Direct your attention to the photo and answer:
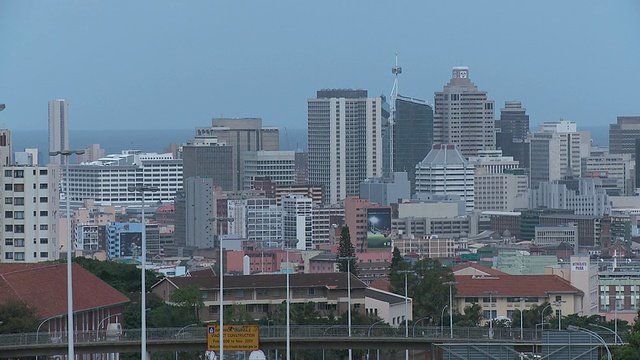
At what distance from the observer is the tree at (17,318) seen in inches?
2469

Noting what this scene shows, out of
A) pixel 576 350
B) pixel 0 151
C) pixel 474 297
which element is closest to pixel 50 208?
pixel 0 151

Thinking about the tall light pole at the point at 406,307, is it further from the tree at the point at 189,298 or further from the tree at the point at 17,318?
the tree at the point at 17,318

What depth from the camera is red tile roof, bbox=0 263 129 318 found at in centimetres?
6750

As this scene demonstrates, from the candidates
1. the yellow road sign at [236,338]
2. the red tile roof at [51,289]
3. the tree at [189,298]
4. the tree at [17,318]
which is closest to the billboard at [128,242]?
the tree at [189,298]

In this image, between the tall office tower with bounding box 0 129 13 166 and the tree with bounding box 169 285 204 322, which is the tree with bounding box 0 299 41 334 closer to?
the tree with bounding box 169 285 204 322

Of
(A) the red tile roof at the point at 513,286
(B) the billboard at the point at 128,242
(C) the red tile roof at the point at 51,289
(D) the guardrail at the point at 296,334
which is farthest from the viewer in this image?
(B) the billboard at the point at 128,242

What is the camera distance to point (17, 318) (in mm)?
63219

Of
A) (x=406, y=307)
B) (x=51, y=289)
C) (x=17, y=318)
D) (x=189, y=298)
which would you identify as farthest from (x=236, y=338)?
(x=189, y=298)

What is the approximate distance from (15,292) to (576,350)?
2385 centimetres

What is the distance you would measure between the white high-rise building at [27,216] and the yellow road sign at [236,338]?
172 feet

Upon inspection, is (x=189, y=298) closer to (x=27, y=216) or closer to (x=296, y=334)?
(x=296, y=334)

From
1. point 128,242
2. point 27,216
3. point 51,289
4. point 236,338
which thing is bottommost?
point 128,242

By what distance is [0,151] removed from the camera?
11244 cm

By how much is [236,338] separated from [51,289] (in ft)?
61.9
